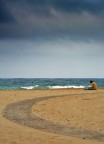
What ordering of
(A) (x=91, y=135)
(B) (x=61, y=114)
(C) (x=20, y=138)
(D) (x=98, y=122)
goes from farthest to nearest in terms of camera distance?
(B) (x=61, y=114)
(D) (x=98, y=122)
(A) (x=91, y=135)
(C) (x=20, y=138)

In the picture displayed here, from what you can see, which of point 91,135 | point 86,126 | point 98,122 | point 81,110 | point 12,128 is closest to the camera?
point 91,135

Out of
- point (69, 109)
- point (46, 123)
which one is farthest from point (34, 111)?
point (46, 123)

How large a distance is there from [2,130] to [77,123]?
4.32 meters

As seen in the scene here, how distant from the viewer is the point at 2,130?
43.7ft

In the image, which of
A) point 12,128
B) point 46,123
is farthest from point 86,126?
point 12,128

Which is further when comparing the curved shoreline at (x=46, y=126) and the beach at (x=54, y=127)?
the curved shoreline at (x=46, y=126)

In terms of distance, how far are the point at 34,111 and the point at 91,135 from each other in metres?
7.52

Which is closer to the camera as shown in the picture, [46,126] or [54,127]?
[54,127]

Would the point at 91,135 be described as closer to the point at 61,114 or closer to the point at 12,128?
the point at 12,128

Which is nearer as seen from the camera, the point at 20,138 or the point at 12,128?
the point at 20,138

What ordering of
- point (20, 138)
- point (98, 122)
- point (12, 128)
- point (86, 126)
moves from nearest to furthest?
point (20, 138) → point (12, 128) → point (86, 126) → point (98, 122)

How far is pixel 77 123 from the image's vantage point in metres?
16.1

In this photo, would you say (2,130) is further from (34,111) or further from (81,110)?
(81,110)

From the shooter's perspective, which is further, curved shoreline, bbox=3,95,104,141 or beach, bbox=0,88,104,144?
curved shoreline, bbox=3,95,104,141
